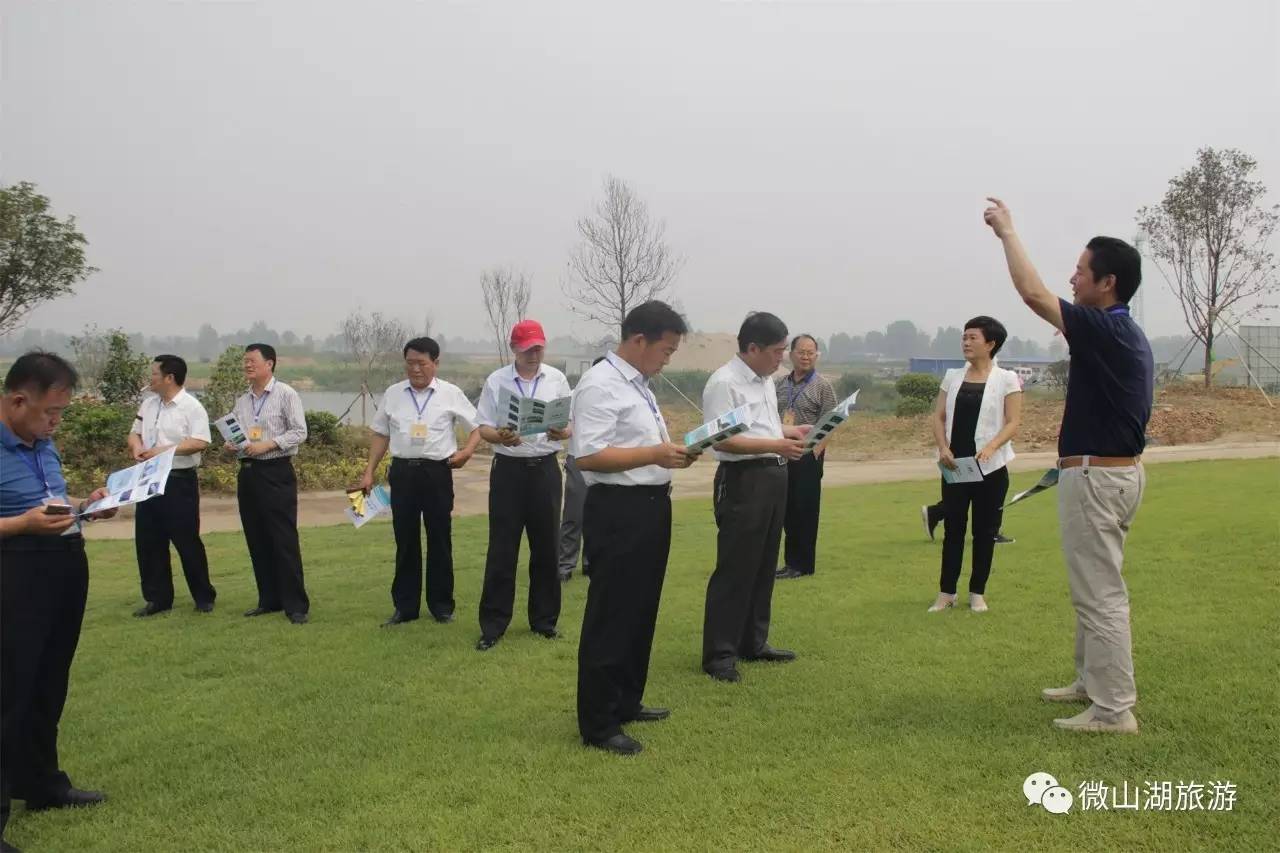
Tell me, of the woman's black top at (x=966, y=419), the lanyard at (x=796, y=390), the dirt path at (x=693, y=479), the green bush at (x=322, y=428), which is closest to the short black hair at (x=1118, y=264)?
the woman's black top at (x=966, y=419)

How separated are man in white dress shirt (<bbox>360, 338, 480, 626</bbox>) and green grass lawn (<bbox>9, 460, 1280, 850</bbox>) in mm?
292

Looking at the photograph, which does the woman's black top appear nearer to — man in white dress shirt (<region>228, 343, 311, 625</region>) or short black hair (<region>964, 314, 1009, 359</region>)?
short black hair (<region>964, 314, 1009, 359</region>)

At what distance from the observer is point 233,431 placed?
21.5ft

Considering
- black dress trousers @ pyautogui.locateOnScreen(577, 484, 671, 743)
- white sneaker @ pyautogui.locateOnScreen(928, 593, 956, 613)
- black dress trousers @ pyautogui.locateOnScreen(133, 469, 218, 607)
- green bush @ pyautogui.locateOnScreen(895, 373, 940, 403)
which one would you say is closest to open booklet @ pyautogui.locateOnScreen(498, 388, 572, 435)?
black dress trousers @ pyautogui.locateOnScreen(577, 484, 671, 743)

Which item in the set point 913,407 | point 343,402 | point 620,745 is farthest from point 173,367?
point 913,407

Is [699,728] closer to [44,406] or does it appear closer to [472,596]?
[44,406]

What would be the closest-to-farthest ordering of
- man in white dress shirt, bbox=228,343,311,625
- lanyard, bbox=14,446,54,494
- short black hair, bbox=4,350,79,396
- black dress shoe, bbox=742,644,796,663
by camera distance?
1. short black hair, bbox=4,350,79,396
2. lanyard, bbox=14,446,54,494
3. black dress shoe, bbox=742,644,796,663
4. man in white dress shirt, bbox=228,343,311,625

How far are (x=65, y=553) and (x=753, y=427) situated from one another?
10.7ft

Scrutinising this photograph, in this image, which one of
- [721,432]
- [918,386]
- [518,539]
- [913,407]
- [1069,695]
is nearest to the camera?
[721,432]

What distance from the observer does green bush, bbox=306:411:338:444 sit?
A: 54.0ft

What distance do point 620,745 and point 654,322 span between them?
6.29 feet

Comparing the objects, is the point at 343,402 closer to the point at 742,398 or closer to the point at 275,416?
the point at 275,416

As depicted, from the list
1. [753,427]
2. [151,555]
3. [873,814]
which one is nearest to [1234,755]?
[873,814]

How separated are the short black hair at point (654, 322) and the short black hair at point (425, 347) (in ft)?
9.14
